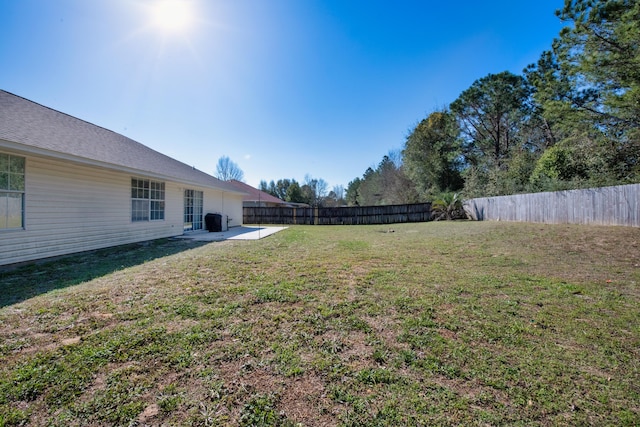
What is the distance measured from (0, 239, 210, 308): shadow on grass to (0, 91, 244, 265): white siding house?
2.08 feet

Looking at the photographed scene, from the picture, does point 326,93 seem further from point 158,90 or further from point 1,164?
point 1,164

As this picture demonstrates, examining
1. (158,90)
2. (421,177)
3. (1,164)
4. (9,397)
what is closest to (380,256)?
(9,397)

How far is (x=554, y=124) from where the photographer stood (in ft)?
44.4

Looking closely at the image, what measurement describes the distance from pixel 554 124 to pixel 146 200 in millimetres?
19132

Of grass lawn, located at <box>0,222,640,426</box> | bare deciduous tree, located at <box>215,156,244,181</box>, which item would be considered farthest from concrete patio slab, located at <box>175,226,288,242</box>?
bare deciduous tree, located at <box>215,156,244,181</box>

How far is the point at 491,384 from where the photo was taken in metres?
1.80

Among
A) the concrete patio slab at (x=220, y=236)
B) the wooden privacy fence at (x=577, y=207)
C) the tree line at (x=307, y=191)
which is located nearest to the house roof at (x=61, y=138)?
the concrete patio slab at (x=220, y=236)

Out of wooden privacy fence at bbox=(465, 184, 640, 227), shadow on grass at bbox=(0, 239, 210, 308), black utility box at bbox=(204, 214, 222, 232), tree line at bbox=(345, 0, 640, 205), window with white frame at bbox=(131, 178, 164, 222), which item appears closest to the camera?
shadow on grass at bbox=(0, 239, 210, 308)

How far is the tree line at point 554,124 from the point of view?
8.33 m

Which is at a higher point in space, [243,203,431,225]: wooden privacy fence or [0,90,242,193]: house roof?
[0,90,242,193]: house roof

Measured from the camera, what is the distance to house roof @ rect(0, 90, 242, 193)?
5.24m

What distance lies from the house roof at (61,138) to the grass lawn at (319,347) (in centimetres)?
257

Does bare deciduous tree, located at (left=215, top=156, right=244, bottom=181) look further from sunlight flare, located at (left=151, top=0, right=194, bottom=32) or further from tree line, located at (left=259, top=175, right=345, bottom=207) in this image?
sunlight flare, located at (left=151, top=0, right=194, bottom=32)

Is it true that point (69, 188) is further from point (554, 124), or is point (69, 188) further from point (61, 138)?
point (554, 124)
